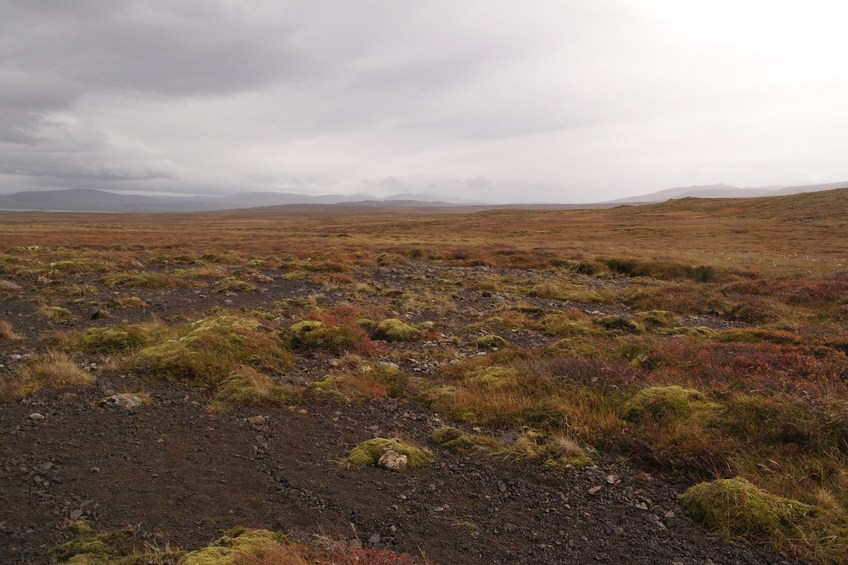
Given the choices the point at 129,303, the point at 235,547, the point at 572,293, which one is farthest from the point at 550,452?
the point at 572,293

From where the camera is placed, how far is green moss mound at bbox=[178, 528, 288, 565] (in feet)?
16.2

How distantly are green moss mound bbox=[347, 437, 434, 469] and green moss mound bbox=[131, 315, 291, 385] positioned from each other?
4.73 metres

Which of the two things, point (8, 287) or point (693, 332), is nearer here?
point (693, 332)

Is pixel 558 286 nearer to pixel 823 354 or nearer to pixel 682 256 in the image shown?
pixel 823 354

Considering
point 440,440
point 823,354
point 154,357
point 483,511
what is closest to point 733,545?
point 483,511

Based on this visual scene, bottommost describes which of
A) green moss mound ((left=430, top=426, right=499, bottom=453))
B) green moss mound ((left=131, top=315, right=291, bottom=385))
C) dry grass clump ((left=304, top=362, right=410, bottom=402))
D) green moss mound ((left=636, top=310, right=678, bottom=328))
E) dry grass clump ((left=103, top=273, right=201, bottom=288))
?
green moss mound ((left=636, top=310, right=678, bottom=328))

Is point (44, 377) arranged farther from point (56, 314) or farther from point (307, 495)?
point (56, 314)

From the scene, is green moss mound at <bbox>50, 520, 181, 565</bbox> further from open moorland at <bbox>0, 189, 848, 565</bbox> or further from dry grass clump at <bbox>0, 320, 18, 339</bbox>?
dry grass clump at <bbox>0, 320, 18, 339</bbox>

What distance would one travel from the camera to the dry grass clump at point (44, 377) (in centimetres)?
974

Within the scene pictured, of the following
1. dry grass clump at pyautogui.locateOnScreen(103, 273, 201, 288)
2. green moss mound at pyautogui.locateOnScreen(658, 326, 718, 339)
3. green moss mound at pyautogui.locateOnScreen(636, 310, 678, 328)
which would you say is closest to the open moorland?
green moss mound at pyautogui.locateOnScreen(658, 326, 718, 339)

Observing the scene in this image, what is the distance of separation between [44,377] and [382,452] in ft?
26.4

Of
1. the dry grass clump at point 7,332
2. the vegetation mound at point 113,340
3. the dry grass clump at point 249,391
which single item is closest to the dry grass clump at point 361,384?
the dry grass clump at point 249,391

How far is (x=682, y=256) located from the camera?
41938 mm

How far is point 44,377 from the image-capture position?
10391 mm
